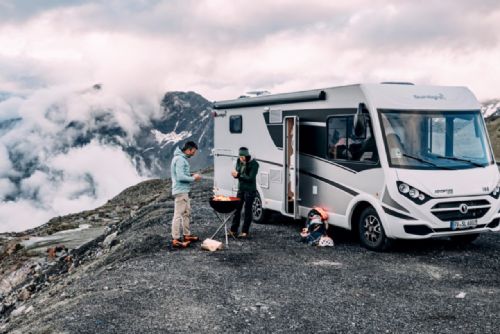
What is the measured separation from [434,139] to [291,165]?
3.43m

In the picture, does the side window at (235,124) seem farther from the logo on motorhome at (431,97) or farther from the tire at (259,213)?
the logo on motorhome at (431,97)

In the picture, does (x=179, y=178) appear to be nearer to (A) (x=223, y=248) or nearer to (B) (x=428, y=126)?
(A) (x=223, y=248)

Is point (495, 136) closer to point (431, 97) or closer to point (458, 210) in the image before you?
point (431, 97)

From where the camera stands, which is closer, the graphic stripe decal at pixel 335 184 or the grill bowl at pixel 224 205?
the graphic stripe decal at pixel 335 184

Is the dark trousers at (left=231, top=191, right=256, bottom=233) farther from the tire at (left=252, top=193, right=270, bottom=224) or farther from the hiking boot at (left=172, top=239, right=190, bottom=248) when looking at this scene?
the tire at (left=252, top=193, right=270, bottom=224)

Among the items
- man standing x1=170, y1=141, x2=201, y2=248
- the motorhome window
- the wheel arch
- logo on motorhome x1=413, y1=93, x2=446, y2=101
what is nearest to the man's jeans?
man standing x1=170, y1=141, x2=201, y2=248

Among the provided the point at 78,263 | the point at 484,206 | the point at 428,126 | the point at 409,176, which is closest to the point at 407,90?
the point at 428,126

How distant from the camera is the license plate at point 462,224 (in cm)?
1073

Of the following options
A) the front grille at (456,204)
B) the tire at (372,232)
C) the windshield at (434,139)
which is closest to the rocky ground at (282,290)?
the tire at (372,232)

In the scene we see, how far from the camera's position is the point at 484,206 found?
10977mm

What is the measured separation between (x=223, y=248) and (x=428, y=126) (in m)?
4.92

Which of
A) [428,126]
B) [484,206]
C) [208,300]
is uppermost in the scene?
[428,126]

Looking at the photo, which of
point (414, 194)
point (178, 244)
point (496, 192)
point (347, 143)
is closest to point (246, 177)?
point (178, 244)

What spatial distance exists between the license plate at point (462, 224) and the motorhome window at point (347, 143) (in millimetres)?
1922
